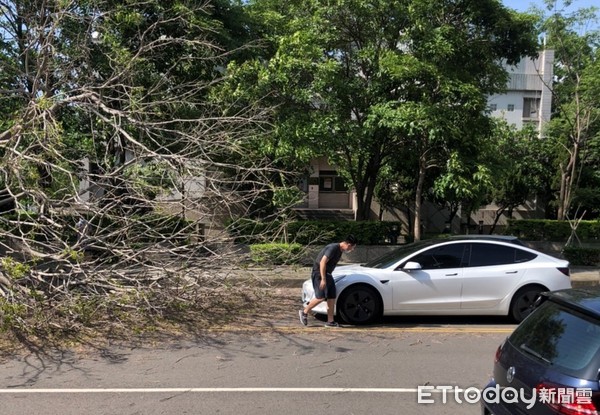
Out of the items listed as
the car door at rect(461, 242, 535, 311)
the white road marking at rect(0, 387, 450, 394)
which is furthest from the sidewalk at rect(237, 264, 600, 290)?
the white road marking at rect(0, 387, 450, 394)

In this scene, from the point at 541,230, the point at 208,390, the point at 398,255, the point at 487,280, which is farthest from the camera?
the point at 541,230

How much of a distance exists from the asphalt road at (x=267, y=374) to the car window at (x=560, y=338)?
1614mm

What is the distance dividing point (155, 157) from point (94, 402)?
454 cm

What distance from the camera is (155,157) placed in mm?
8656

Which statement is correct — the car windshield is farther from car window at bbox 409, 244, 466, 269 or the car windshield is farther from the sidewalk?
the sidewalk

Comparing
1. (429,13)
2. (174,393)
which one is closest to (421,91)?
(429,13)

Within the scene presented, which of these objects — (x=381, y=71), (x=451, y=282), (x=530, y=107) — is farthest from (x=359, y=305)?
(x=530, y=107)

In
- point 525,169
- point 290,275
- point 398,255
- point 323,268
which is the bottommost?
point 290,275

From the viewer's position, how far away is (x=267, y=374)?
5844 mm

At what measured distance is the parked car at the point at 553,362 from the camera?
9.14 ft

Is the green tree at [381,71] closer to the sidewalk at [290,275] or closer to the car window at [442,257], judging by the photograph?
the sidewalk at [290,275]

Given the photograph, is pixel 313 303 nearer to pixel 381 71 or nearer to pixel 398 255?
pixel 398 255

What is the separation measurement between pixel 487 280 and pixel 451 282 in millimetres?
589

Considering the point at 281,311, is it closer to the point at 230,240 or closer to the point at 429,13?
the point at 230,240
